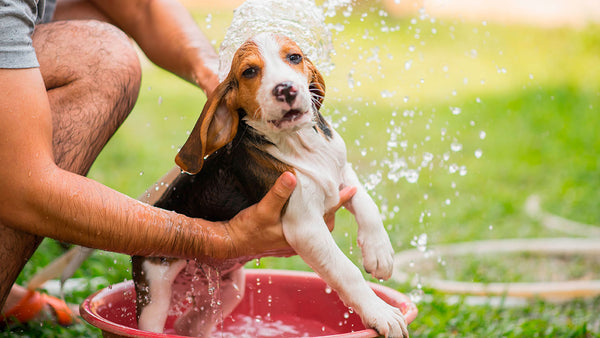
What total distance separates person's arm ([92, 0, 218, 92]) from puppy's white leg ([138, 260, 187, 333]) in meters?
0.76

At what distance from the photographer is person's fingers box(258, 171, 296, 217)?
2.15 meters

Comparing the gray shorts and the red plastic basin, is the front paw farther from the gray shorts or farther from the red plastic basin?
the gray shorts

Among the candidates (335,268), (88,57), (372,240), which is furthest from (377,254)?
(88,57)

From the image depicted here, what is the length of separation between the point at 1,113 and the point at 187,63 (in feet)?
3.33

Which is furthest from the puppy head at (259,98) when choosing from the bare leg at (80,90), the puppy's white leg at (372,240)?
the bare leg at (80,90)

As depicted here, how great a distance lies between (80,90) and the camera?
259 cm

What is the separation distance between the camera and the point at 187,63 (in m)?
2.99

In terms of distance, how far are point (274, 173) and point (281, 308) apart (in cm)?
93

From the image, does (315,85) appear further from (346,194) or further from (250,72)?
(346,194)

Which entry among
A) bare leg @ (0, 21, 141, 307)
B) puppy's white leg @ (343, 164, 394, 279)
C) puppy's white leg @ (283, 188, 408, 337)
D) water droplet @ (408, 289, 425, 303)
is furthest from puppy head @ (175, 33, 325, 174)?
water droplet @ (408, 289, 425, 303)

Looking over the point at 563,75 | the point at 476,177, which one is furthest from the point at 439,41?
the point at 476,177

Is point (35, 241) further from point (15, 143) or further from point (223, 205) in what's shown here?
point (223, 205)

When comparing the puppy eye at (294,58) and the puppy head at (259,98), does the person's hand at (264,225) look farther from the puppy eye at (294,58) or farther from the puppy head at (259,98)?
the puppy eye at (294,58)

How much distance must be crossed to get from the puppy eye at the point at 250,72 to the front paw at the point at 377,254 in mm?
665
